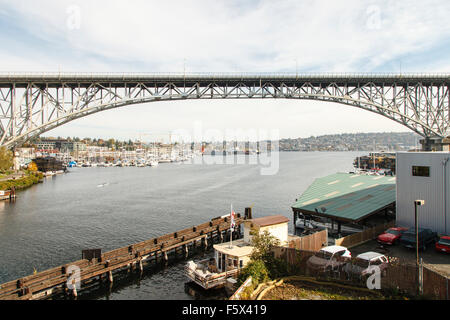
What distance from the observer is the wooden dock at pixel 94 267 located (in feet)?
53.5

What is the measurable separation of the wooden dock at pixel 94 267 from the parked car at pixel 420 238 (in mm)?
15826

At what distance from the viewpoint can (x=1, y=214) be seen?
4072 cm

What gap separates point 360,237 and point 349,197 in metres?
8.44

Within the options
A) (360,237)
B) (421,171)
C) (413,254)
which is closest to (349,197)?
(421,171)

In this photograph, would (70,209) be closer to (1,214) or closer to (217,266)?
(1,214)

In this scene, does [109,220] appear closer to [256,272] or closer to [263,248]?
[263,248]

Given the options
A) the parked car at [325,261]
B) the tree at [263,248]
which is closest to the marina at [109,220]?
the tree at [263,248]

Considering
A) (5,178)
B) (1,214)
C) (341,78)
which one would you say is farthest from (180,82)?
(5,178)

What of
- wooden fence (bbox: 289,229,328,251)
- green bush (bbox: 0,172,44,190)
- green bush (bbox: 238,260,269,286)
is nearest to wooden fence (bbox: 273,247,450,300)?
green bush (bbox: 238,260,269,286)

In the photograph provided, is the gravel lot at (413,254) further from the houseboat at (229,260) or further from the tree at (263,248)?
the tree at (263,248)

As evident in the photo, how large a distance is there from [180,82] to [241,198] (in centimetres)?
2148

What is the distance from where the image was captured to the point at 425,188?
19953 mm

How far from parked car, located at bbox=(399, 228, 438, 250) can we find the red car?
504 mm

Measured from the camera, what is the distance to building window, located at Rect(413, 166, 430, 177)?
65.5 feet
